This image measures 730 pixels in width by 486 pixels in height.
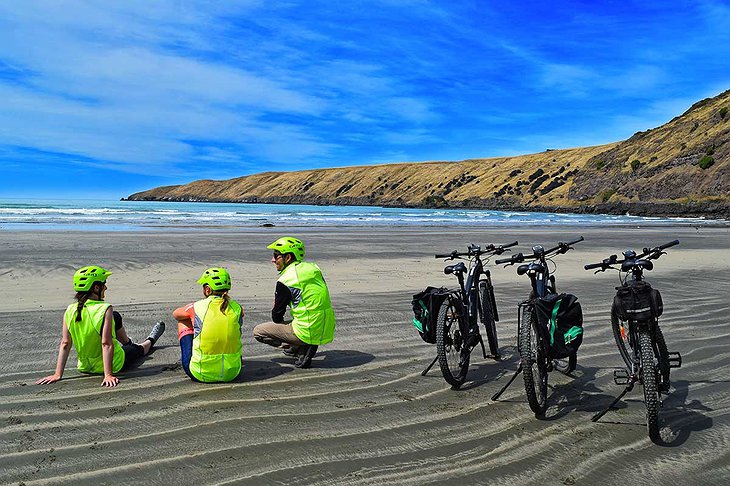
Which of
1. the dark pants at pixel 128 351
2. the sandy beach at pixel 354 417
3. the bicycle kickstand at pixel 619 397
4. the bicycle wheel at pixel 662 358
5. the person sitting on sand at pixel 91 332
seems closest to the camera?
the sandy beach at pixel 354 417

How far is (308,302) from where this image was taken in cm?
607

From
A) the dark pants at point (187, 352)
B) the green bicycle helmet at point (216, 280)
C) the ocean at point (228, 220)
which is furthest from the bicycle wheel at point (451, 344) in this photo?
the ocean at point (228, 220)

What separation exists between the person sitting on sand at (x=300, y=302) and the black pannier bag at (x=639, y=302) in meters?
2.82

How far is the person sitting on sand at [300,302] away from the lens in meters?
6.02

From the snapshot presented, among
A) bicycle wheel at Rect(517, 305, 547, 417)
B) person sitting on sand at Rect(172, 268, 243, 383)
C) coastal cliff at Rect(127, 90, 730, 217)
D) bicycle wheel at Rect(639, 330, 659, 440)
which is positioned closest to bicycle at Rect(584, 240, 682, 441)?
bicycle wheel at Rect(639, 330, 659, 440)

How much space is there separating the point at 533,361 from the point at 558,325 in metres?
0.35

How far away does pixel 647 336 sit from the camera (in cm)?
434

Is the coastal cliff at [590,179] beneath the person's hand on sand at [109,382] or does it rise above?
above

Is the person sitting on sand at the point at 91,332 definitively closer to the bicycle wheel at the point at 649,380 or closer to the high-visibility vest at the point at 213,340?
the high-visibility vest at the point at 213,340

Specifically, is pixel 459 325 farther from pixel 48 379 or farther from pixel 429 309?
pixel 48 379

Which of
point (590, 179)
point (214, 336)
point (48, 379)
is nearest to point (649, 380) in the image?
point (214, 336)

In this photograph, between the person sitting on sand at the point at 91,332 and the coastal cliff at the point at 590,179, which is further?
the coastal cliff at the point at 590,179

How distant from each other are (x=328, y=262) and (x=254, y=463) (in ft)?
41.1

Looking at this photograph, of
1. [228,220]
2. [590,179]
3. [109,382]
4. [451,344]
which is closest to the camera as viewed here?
[109,382]
